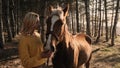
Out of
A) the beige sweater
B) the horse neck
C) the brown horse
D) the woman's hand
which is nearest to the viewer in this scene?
the woman's hand

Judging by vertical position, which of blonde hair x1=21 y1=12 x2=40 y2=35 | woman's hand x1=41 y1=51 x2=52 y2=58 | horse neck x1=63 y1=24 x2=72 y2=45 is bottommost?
woman's hand x1=41 y1=51 x2=52 y2=58

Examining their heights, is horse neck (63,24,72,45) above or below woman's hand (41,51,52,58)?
above

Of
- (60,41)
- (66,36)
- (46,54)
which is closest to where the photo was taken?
(46,54)

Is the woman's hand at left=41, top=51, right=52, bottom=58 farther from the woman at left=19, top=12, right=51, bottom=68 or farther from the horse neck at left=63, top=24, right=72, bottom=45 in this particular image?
the horse neck at left=63, top=24, right=72, bottom=45

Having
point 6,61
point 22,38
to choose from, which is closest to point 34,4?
point 6,61

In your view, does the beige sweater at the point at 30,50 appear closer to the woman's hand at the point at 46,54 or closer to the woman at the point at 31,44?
the woman at the point at 31,44

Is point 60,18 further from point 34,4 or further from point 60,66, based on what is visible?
point 34,4

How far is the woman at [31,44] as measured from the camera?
5.34 metres

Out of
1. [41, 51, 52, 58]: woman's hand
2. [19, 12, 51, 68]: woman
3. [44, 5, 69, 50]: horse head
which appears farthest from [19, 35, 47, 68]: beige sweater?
[44, 5, 69, 50]: horse head

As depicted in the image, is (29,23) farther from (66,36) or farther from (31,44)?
(66,36)

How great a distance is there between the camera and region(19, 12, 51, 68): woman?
5336mm

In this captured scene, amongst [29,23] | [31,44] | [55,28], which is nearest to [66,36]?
[55,28]

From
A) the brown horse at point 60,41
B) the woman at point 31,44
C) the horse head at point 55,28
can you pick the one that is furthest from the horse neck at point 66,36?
the woman at point 31,44

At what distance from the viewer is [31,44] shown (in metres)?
5.50
